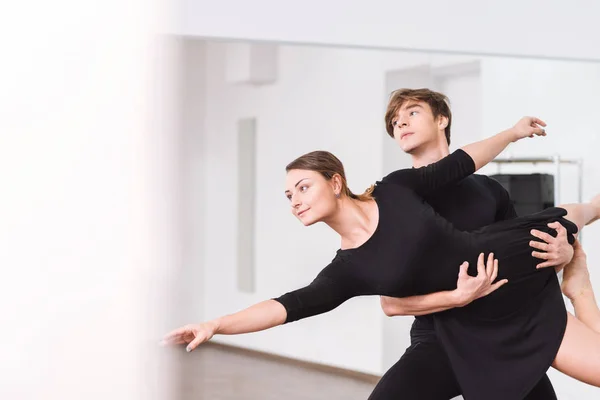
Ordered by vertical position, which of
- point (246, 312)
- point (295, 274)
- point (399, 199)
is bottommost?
point (295, 274)

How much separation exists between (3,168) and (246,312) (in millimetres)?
2385

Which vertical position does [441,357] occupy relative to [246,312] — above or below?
below

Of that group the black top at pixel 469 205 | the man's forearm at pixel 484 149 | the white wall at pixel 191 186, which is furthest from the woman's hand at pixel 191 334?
the white wall at pixel 191 186

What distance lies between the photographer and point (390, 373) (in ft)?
8.57

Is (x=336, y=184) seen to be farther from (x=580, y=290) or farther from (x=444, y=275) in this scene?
(x=580, y=290)

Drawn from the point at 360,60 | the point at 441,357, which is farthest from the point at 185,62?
the point at 441,357

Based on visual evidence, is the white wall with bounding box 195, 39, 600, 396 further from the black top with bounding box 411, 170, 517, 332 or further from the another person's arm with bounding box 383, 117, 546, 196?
the another person's arm with bounding box 383, 117, 546, 196

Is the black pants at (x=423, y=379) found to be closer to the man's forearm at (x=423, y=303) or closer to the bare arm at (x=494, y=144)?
the man's forearm at (x=423, y=303)

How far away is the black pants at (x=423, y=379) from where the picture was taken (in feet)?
8.33

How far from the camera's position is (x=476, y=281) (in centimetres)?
242

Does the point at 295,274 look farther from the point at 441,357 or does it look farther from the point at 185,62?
the point at 441,357

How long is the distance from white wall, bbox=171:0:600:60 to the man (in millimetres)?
1307

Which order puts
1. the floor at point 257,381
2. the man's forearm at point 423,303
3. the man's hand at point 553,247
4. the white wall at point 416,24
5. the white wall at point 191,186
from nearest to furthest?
the man's forearm at point 423,303
the man's hand at point 553,247
the white wall at point 416,24
the floor at point 257,381
the white wall at point 191,186

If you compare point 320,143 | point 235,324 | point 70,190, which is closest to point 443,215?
point 235,324
